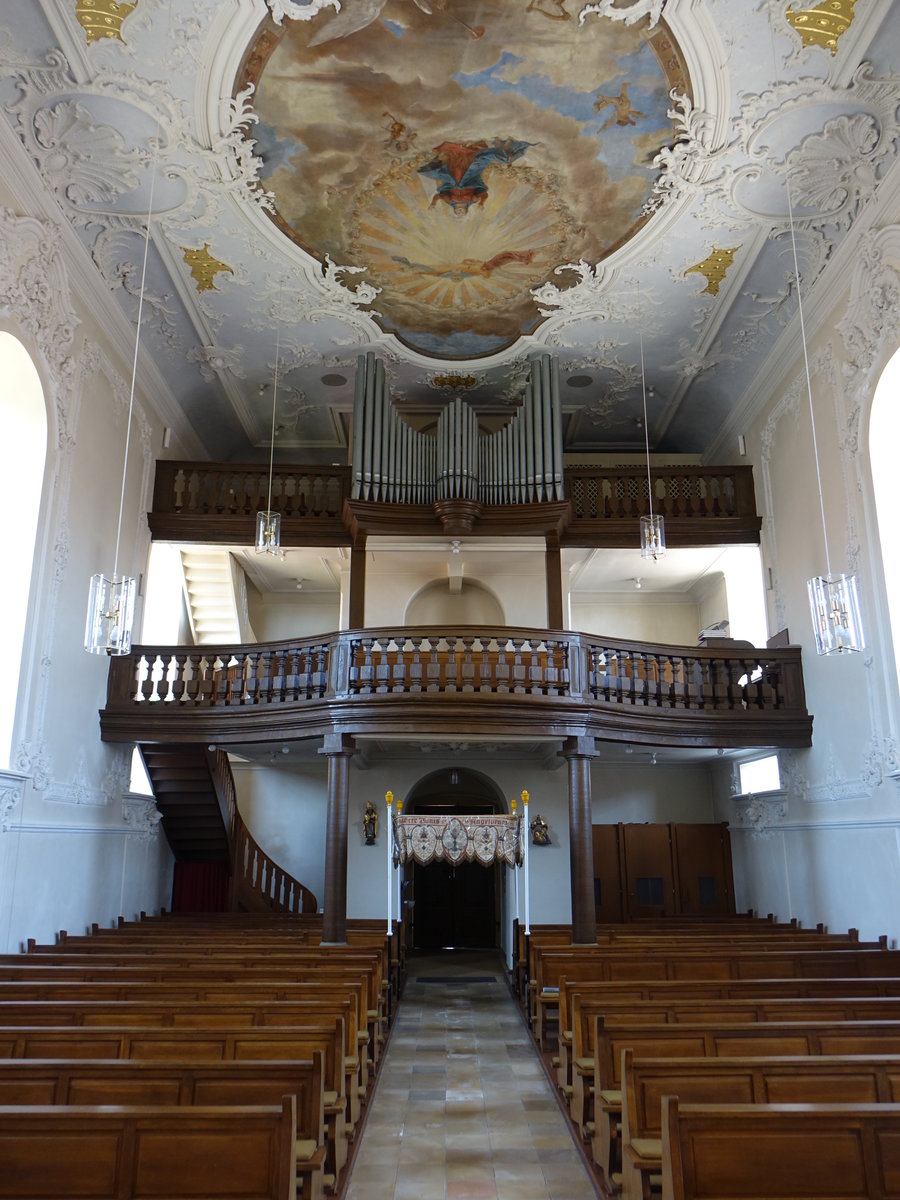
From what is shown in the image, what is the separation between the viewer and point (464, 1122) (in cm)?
632

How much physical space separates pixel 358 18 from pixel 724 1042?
856 centimetres

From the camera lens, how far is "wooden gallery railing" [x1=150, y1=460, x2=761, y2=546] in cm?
1292

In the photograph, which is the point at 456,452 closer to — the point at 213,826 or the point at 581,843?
the point at 581,843

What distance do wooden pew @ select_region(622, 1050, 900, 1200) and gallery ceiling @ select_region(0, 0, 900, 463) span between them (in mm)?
8084

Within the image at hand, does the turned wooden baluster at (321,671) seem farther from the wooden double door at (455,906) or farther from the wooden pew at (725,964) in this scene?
the wooden double door at (455,906)

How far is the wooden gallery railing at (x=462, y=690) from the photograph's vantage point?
10578mm

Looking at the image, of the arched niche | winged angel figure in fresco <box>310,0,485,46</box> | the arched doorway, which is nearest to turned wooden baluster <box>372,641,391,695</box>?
the arched niche

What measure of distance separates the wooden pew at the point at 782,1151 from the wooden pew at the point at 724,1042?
150 centimetres

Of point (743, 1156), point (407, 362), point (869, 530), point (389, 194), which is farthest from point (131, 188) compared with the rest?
point (743, 1156)

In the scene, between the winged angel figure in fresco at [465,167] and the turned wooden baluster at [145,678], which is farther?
the turned wooden baluster at [145,678]

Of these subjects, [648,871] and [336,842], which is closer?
[336,842]

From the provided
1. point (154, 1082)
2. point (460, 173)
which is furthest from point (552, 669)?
point (154, 1082)

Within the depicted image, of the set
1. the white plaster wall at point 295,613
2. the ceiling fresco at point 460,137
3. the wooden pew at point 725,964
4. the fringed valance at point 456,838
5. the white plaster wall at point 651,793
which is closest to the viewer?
the wooden pew at point 725,964

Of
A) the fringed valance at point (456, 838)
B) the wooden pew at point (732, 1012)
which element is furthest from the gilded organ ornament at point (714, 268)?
the wooden pew at point (732, 1012)
